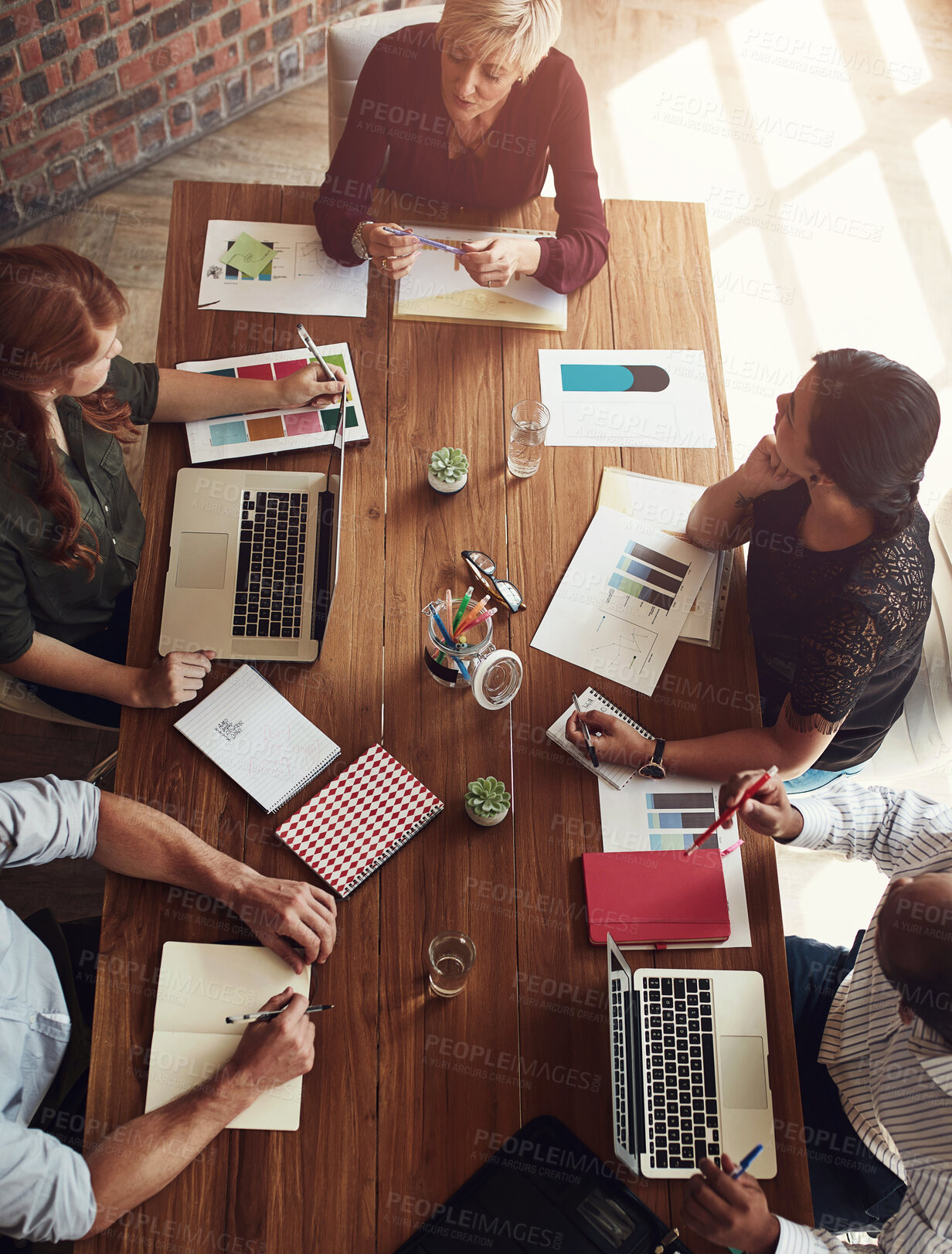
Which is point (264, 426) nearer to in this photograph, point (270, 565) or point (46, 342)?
→ point (270, 565)

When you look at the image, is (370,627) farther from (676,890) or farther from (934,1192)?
(934,1192)

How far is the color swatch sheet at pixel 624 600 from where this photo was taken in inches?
68.2

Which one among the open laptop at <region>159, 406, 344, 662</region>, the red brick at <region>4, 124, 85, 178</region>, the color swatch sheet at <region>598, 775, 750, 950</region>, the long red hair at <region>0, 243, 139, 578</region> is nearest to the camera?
the long red hair at <region>0, 243, 139, 578</region>

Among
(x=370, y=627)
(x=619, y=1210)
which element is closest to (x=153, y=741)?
(x=370, y=627)

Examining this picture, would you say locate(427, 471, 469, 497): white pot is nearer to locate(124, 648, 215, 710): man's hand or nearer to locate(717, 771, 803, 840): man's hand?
locate(124, 648, 215, 710): man's hand

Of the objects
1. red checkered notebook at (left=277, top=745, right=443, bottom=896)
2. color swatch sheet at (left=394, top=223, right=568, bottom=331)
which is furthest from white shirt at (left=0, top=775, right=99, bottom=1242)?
color swatch sheet at (left=394, top=223, right=568, bottom=331)

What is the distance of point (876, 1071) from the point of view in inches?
61.3

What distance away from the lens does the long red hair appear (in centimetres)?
149

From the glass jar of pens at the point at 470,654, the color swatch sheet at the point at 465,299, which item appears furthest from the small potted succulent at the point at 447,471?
the color swatch sheet at the point at 465,299

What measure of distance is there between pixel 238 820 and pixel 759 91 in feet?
11.6

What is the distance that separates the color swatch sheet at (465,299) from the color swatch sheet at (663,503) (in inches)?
15.7

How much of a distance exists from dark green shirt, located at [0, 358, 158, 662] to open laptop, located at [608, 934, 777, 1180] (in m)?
1.19

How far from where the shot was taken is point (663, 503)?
187cm

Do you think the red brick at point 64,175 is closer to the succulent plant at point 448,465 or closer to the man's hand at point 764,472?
the succulent plant at point 448,465
